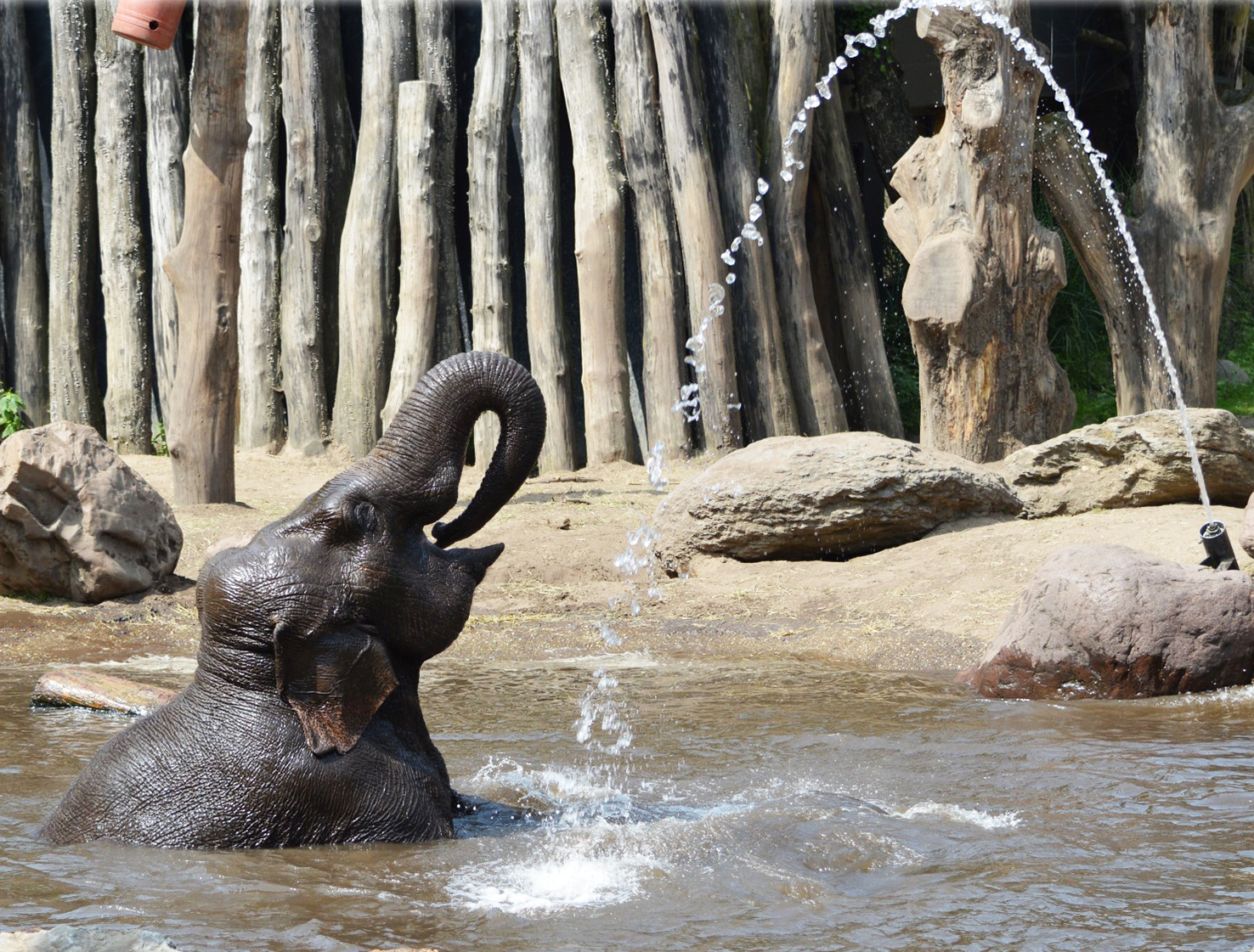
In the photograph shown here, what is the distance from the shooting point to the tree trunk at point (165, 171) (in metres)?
12.2

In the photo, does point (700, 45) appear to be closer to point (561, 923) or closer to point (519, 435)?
point (519, 435)

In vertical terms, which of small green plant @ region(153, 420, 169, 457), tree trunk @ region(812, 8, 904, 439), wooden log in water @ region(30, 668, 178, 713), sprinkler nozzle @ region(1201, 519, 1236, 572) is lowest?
wooden log in water @ region(30, 668, 178, 713)

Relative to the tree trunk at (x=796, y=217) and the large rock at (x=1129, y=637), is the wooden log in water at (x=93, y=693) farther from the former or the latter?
the tree trunk at (x=796, y=217)

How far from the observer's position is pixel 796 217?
11.8 metres

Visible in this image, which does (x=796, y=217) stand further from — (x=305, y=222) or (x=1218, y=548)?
(x=1218, y=548)

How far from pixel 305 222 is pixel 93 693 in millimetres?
6921

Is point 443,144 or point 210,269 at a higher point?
point 443,144

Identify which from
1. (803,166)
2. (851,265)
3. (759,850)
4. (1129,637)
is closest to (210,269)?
(803,166)

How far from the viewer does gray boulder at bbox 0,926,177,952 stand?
2674 mm

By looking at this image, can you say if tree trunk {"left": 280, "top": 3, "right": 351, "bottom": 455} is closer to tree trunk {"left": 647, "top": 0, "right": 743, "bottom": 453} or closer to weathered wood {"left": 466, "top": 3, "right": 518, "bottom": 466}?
weathered wood {"left": 466, "top": 3, "right": 518, "bottom": 466}

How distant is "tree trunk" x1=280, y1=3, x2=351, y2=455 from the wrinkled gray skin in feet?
Answer: 27.6

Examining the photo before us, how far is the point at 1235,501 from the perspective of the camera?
874cm

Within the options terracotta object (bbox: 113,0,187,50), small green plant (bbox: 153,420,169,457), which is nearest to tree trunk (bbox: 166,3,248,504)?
terracotta object (bbox: 113,0,187,50)

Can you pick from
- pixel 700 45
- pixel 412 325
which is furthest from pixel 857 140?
pixel 412 325
